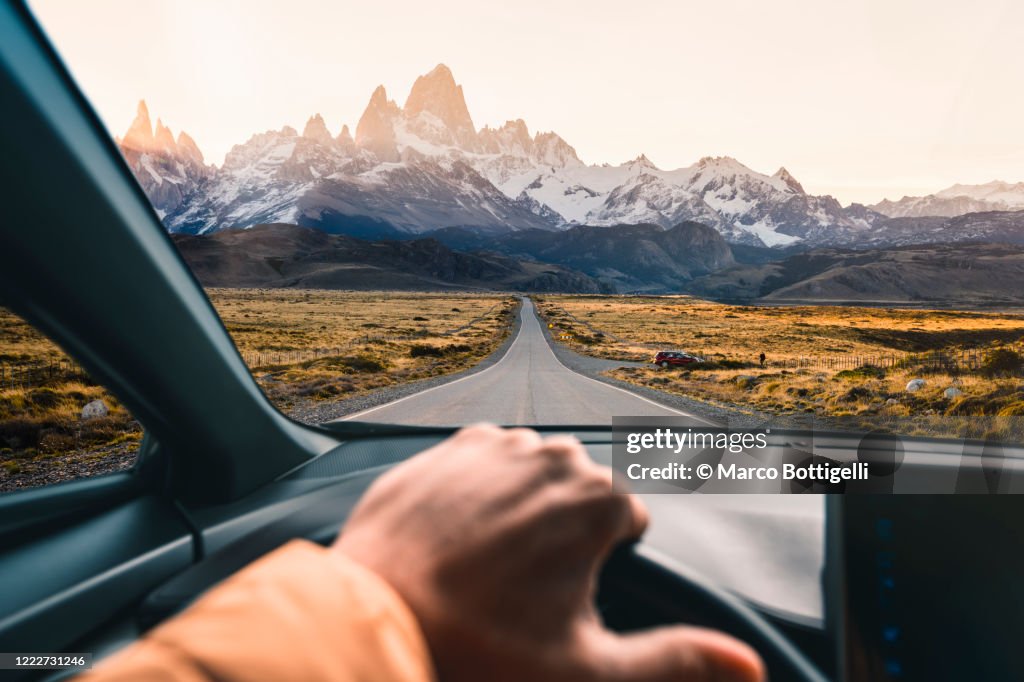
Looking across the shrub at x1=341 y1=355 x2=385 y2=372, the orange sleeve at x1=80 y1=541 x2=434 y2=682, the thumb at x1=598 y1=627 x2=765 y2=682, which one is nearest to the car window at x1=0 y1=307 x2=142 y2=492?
the orange sleeve at x1=80 y1=541 x2=434 y2=682

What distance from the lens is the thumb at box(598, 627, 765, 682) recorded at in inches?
33.6

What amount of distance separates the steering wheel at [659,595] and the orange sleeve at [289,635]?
124 cm

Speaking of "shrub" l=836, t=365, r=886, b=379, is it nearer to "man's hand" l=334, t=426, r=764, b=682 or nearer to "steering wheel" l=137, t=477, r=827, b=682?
"steering wheel" l=137, t=477, r=827, b=682

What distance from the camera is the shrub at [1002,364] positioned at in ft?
50.7

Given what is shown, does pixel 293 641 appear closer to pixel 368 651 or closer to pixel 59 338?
pixel 368 651

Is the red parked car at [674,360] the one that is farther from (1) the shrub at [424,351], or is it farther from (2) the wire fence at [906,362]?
(1) the shrub at [424,351]

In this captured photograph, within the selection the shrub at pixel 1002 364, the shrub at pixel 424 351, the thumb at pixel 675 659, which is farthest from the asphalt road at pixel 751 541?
the shrub at pixel 1002 364

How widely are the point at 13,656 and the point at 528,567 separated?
151cm

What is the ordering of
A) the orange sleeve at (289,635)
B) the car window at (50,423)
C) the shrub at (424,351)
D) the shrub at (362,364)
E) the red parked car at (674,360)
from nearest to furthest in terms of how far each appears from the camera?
1. the orange sleeve at (289,635)
2. the car window at (50,423)
3. the shrub at (362,364)
4. the shrub at (424,351)
5. the red parked car at (674,360)

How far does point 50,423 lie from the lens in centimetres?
457

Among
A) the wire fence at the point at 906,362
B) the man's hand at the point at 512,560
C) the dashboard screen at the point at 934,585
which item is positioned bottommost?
the wire fence at the point at 906,362

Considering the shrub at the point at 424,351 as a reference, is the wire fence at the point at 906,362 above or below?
below

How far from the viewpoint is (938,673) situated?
228 cm

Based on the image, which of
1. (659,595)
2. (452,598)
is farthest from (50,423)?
(452,598)
